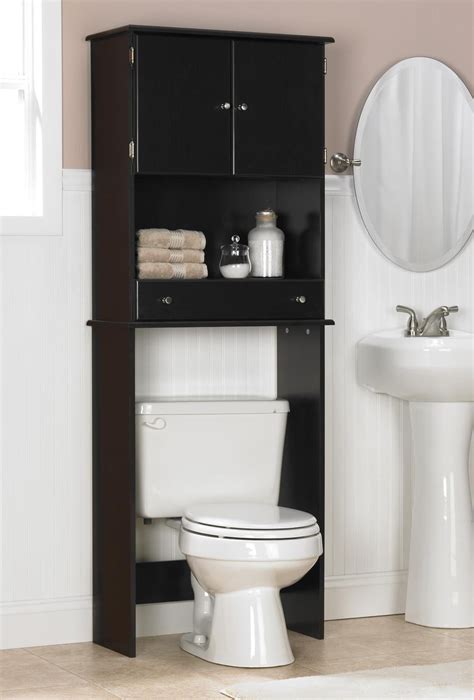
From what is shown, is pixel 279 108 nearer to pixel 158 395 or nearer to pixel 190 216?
pixel 190 216

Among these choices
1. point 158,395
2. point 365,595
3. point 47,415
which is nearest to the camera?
point 47,415

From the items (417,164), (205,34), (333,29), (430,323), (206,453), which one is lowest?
(206,453)

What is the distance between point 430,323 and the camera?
12.8 ft

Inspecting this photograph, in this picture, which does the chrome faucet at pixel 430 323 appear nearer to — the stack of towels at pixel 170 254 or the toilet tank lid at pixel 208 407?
the toilet tank lid at pixel 208 407

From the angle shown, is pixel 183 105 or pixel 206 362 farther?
pixel 206 362

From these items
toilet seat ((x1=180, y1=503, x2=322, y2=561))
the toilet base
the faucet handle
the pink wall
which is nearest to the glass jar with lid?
the pink wall

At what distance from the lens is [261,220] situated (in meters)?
3.64

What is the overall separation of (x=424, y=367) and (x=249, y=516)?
28.7 inches

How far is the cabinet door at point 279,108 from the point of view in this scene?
3.45m

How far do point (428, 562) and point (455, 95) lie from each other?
1527mm

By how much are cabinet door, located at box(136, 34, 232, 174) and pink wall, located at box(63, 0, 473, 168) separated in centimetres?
29

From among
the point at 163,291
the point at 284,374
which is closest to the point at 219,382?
the point at 284,374

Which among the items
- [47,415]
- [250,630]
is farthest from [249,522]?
[47,415]

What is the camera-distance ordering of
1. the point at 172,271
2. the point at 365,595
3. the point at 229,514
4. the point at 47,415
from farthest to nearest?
the point at 365,595
the point at 47,415
the point at 172,271
the point at 229,514
